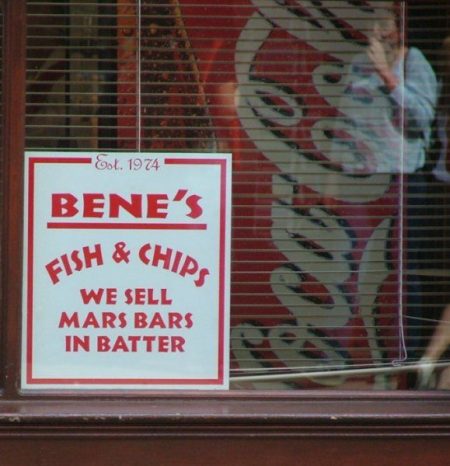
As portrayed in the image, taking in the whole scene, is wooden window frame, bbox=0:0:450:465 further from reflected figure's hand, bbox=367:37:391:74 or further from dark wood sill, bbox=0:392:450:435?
reflected figure's hand, bbox=367:37:391:74

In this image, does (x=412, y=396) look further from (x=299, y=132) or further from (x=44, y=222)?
(x=44, y=222)

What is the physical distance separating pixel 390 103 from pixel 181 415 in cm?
142

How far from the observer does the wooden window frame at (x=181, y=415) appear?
12.5 feet

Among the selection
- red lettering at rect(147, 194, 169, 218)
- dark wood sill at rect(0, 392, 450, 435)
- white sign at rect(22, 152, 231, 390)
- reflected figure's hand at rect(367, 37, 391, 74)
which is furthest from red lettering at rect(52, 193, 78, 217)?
reflected figure's hand at rect(367, 37, 391, 74)

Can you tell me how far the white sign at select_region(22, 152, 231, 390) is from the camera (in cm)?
391

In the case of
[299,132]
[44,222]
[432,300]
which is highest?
[299,132]

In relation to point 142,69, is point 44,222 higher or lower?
lower

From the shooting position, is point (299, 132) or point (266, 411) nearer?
point (266, 411)

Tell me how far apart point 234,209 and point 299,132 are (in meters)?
0.40

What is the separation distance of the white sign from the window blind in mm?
106

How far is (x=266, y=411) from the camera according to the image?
12.7ft

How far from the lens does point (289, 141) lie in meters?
4.14

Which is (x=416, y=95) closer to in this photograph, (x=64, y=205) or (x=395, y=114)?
(x=395, y=114)
